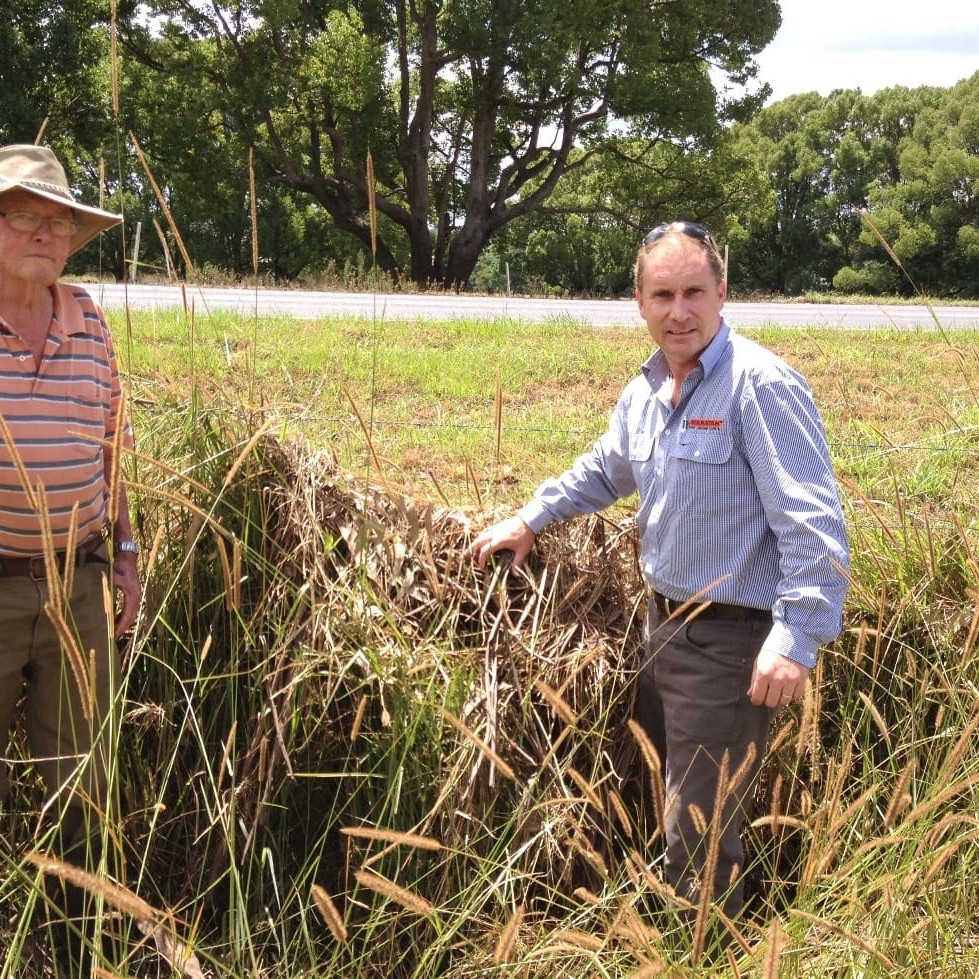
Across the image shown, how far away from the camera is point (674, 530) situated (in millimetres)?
2670

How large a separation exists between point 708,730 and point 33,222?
2095mm

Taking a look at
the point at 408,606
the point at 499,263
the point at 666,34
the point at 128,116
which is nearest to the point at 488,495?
the point at 408,606

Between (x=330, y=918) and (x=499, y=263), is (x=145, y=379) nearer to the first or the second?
(x=330, y=918)

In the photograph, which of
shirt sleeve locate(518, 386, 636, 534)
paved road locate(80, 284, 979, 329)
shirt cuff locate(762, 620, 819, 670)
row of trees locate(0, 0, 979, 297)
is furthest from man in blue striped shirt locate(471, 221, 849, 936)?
row of trees locate(0, 0, 979, 297)

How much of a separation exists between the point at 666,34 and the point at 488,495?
80.1 ft


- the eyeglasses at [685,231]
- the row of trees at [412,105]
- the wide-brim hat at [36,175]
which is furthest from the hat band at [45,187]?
the row of trees at [412,105]

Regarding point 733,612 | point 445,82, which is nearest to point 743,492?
point 733,612

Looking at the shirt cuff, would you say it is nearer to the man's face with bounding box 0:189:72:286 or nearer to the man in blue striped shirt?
the man in blue striped shirt

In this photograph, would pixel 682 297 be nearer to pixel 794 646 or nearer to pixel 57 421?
pixel 794 646

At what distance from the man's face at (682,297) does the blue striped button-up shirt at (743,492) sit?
0.19 ft

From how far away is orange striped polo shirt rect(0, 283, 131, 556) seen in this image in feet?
8.01

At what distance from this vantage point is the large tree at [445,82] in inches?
888

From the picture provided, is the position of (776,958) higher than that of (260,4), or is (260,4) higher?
(260,4)

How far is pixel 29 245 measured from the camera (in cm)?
248
